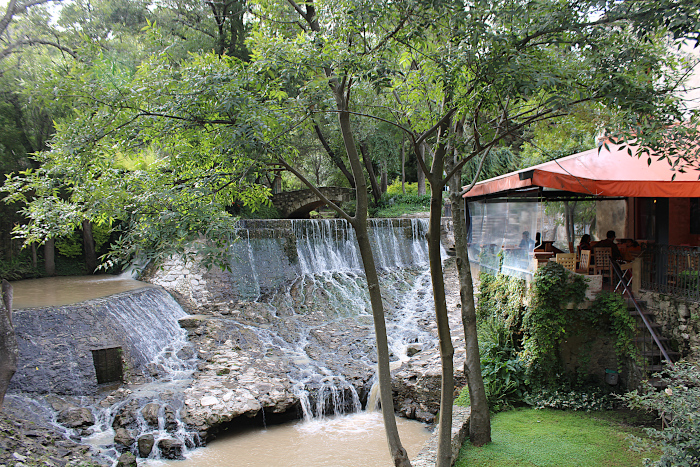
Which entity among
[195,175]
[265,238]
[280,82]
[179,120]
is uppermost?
[280,82]

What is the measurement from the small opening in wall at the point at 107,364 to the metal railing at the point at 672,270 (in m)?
8.59

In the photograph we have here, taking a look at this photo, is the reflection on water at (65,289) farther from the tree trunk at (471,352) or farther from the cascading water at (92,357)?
the tree trunk at (471,352)

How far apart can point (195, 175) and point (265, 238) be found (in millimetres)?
10798

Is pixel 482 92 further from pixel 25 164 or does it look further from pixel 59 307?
pixel 25 164

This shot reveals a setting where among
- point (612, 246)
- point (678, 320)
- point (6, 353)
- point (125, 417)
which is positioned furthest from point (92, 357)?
point (678, 320)

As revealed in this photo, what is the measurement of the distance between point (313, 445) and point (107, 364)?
402cm

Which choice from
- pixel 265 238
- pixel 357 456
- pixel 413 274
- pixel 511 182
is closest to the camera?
pixel 357 456

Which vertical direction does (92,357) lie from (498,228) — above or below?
below

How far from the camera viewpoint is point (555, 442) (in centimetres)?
519

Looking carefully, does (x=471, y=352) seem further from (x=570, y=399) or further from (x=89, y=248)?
(x=89, y=248)

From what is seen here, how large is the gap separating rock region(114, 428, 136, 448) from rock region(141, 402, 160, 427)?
0.32 m

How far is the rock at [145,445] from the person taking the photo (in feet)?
20.1

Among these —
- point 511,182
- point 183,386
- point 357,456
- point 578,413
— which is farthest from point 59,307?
point 578,413

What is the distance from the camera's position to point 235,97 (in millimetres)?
3551
